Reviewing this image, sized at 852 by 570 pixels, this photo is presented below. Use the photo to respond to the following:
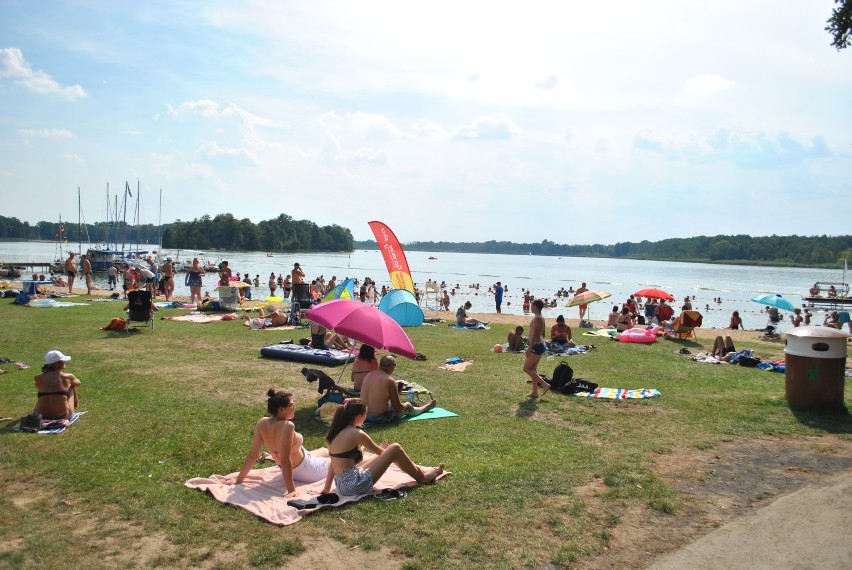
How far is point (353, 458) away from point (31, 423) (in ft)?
13.0

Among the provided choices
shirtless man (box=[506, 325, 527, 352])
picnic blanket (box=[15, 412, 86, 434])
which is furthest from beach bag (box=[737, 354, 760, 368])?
picnic blanket (box=[15, 412, 86, 434])

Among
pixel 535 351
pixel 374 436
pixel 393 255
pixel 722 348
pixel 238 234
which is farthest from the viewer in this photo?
pixel 238 234

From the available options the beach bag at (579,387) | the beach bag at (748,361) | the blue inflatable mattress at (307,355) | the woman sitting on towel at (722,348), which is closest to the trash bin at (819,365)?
the beach bag at (579,387)

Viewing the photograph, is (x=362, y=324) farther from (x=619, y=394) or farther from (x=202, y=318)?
(x=202, y=318)

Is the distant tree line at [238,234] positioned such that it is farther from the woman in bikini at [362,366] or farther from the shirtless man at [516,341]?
the woman in bikini at [362,366]

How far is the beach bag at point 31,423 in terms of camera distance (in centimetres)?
680

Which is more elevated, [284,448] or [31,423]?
[284,448]

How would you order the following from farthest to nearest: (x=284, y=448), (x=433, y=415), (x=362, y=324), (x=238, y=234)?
1. (x=238, y=234)
2. (x=362, y=324)
3. (x=433, y=415)
4. (x=284, y=448)

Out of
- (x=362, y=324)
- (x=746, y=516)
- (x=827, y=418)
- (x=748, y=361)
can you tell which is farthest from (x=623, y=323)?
(x=746, y=516)

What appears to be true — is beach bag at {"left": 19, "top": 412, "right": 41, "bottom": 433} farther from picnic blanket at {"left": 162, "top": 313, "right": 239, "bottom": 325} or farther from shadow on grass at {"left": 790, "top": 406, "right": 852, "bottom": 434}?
picnic blanket at {"left": 162, "top": 313, "right": 239, "bottom": 325}

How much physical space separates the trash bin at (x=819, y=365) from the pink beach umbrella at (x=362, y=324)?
221 inches

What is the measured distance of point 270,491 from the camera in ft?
17.8

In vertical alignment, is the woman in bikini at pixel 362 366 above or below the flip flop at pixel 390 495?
above

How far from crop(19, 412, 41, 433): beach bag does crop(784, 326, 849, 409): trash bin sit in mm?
9768
